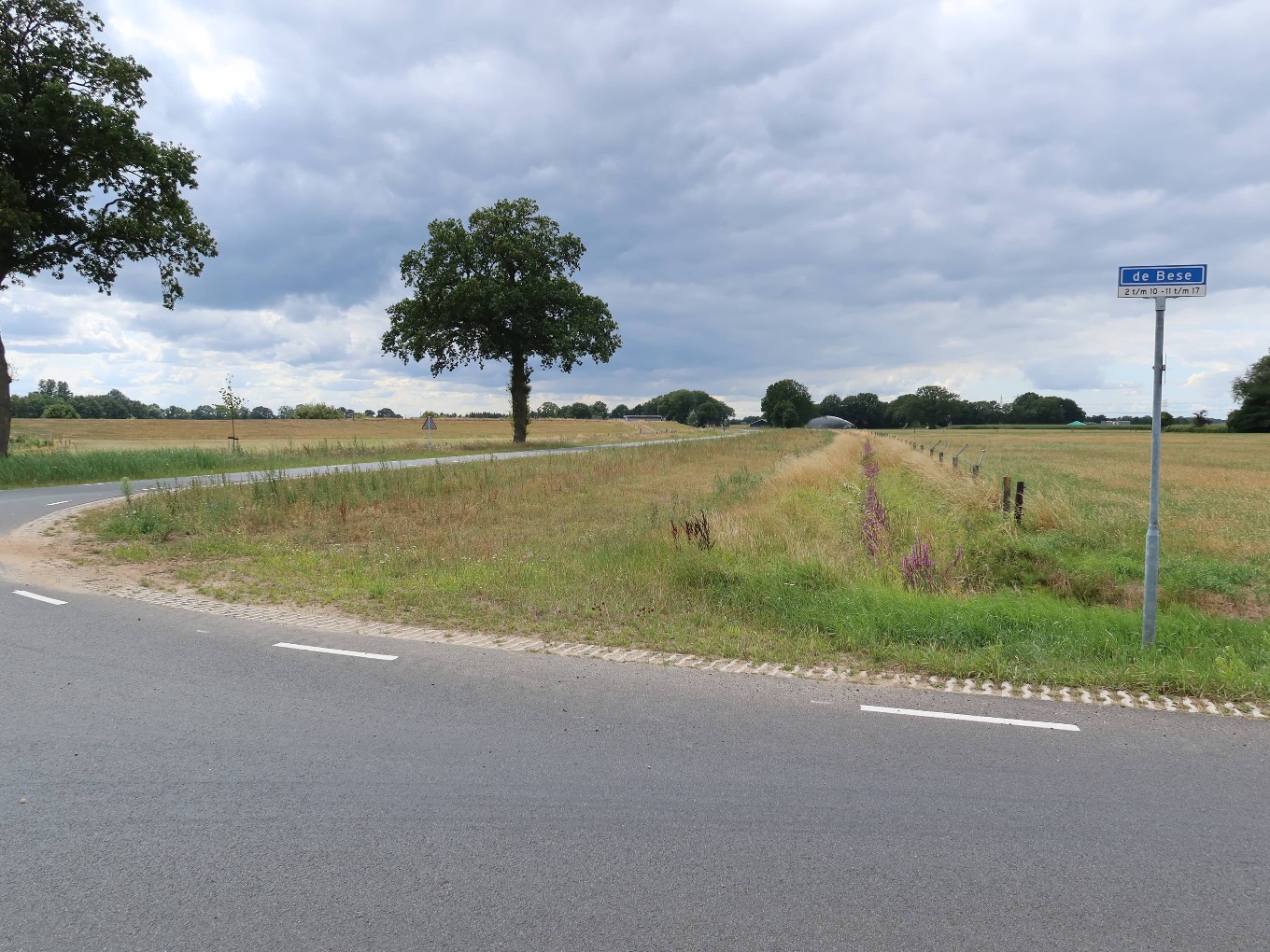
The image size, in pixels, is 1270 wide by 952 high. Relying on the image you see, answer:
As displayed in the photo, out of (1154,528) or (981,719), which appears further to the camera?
(1154,528)

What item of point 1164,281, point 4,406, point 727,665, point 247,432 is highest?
point 1164,281

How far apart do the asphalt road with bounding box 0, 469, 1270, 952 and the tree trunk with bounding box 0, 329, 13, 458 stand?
2533cm

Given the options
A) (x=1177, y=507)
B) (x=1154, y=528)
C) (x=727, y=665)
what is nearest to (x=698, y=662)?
(x=727, y=665)

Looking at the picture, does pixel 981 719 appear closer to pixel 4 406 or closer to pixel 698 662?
pixel 698 662

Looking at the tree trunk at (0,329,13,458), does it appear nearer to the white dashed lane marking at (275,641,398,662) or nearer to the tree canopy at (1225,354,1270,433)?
the white dashed lane marking at (275,641,398,662)

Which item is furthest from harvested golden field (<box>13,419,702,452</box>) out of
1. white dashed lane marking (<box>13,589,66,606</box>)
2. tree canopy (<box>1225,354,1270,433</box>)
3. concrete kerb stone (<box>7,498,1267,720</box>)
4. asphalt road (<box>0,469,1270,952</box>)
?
tree canopy (<box>1225,354,1270,433</box>)

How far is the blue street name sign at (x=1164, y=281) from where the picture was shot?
6.26 meters

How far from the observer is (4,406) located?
25.3 m

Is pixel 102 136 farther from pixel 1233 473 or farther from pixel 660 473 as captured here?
pixel 1233 473

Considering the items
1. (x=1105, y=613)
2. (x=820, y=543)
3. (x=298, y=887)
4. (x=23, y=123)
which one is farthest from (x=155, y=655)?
(x=23, y=123)

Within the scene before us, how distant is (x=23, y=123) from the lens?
2245 cm

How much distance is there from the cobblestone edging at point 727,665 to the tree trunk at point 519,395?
1498 inches

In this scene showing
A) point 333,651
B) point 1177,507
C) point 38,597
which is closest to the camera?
point 333,651

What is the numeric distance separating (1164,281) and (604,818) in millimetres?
6541
